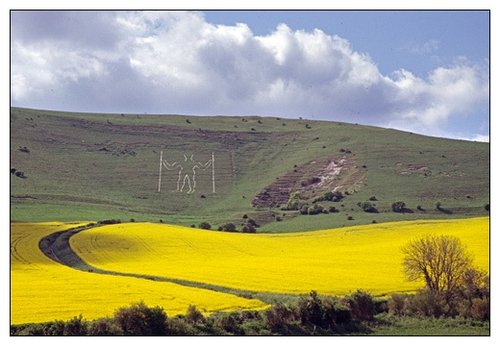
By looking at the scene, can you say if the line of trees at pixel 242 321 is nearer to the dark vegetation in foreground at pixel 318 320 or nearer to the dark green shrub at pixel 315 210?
the dark vegetation in foreground at pixel 318 320

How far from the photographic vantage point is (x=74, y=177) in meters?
120

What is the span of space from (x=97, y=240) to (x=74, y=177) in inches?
2080

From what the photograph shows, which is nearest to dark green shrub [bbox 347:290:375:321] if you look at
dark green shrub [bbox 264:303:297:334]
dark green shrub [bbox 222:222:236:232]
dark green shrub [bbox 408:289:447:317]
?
dark green shrub [bbox 408:289:447:317]

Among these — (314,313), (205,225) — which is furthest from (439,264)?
(205,225)

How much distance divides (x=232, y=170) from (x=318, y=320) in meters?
93.1

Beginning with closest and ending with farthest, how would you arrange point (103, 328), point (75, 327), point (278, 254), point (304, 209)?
1. point (75, 327)
2. point (103, 328)
3. point (278, 254)
4. point (304, 209)

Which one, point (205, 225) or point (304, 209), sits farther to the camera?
point (304, 209)

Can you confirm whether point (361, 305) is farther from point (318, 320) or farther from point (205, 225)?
point (205, 225)

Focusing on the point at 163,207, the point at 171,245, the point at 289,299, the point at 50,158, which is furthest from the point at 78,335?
the point at 50,158

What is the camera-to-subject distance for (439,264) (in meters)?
44.2

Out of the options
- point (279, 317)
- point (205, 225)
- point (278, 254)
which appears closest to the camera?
point (279, 317)

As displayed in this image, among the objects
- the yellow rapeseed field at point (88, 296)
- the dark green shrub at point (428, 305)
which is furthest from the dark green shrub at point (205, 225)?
the dark green shrub at point (428, 305)

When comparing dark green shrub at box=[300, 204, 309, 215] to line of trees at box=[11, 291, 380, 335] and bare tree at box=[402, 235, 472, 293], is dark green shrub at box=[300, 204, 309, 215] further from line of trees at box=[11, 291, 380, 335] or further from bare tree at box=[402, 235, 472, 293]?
line of trees at box=[11, 291, 380, 335]

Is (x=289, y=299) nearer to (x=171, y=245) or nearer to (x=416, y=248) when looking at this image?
(x=416, y=248)
